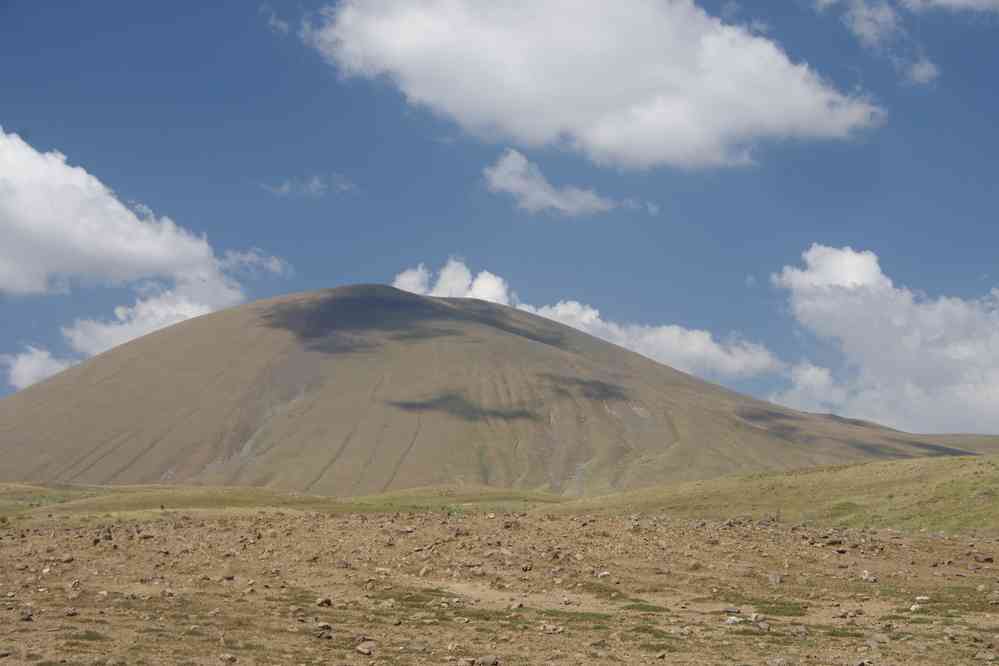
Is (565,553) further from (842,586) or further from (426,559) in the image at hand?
(842,586)

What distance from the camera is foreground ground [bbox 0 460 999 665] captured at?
16922mm

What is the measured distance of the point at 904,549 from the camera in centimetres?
2964

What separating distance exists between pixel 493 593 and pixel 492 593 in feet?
0.10

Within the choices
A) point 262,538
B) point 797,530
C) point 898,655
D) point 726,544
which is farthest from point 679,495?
point 898,655

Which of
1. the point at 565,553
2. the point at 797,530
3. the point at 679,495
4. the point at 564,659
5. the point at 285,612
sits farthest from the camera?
the point at 679,495

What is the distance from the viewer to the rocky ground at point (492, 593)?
16906mm

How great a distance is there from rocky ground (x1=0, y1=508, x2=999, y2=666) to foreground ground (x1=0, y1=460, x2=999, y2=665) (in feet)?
0.25

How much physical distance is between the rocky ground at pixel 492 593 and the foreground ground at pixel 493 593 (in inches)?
3.0

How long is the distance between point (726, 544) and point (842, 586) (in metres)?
4.08

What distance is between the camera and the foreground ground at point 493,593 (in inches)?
666

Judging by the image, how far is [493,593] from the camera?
23.3 meters

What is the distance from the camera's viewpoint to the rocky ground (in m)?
16.9

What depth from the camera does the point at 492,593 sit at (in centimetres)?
Result: 2328

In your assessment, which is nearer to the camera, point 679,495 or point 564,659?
point 564,659
